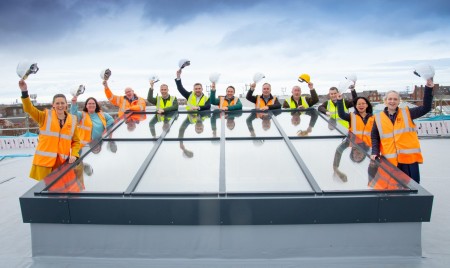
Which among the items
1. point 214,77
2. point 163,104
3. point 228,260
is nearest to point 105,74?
point 163,104

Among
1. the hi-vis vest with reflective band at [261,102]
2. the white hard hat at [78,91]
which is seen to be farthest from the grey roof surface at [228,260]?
the hi-vis vest with reflective band at [261,102]

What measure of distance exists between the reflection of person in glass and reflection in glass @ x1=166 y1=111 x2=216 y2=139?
1.90m

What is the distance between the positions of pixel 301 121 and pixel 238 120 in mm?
1136

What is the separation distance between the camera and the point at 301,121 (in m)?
6.39

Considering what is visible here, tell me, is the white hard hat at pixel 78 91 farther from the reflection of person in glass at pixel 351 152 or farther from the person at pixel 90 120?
the reflection of person in glass at pixel 351 152

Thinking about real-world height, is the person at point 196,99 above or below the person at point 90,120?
above

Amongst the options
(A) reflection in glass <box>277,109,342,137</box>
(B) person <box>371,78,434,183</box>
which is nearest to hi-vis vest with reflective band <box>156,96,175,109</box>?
(A) reflection in glass <box>277,109,342,137</box>

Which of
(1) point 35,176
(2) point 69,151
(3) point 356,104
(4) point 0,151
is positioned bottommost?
(4) point 0,151

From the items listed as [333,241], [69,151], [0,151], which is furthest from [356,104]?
[0,151]

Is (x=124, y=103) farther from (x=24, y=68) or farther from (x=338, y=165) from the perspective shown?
(x=338, y=165)

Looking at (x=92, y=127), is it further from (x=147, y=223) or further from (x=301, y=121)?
(x=301, y=121)

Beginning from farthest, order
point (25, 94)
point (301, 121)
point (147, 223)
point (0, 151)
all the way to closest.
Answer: point (0, 151) < point (301, 121) < point (25, 94) < point (147, 223)

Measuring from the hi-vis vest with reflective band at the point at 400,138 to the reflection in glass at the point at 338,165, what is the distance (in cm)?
53

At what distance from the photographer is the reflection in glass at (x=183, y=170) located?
397 centimetres
